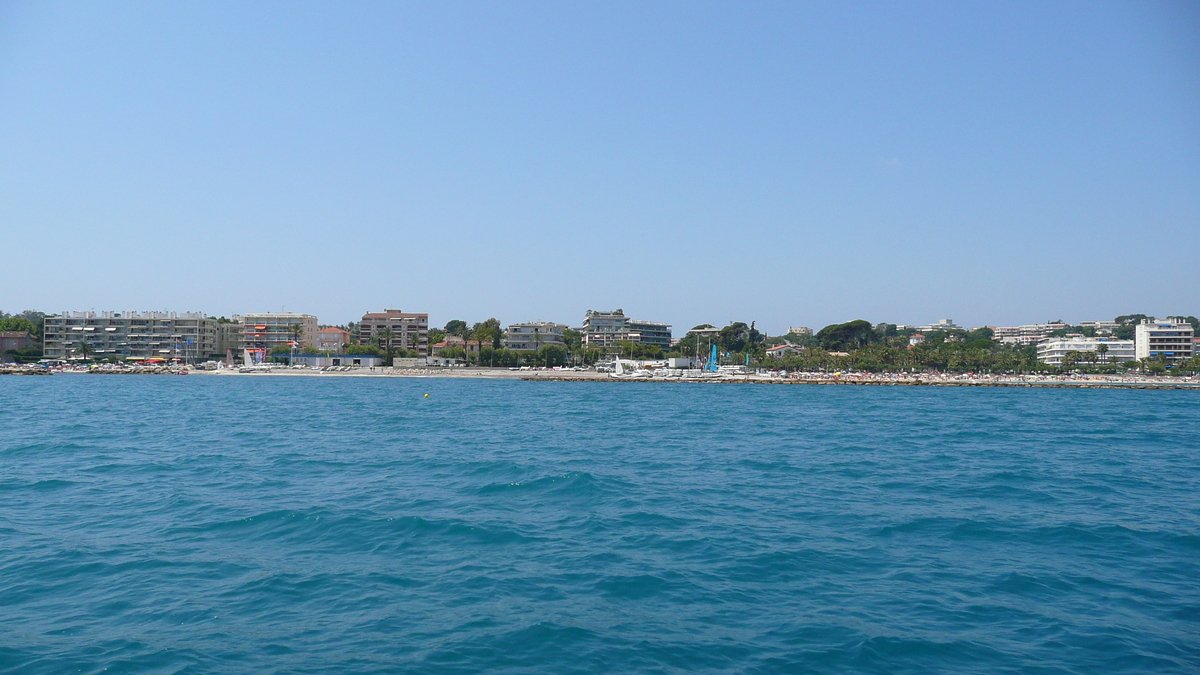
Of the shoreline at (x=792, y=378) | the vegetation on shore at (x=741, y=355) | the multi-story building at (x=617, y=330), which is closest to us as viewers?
the shoreline at (x=792, y=378)

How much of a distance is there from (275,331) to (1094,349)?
139 meters

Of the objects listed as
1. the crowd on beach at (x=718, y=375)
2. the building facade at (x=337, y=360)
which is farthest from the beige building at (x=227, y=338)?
the building facade at (x=337, y=360)

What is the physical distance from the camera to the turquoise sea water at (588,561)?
25.4ft

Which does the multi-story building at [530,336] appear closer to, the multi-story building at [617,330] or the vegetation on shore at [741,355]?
the vegetation on shore at [741,355]

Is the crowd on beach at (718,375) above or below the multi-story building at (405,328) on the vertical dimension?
below

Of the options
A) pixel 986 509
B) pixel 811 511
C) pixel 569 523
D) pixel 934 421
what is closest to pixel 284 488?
pixel 569 523

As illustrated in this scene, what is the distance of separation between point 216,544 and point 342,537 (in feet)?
5.86

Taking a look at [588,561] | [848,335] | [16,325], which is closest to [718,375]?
[848,335]

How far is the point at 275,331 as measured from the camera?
433ft

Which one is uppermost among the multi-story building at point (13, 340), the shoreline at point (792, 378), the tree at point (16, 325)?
the tree at point (16, 325)

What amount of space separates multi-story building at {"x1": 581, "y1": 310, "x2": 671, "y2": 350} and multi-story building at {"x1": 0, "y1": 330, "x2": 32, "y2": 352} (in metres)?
93.1

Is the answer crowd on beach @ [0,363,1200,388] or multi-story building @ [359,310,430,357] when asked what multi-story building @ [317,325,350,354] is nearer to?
multi-story building @ [359,310,430,357]

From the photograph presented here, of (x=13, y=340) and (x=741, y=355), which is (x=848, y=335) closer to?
(x=741, y=355)

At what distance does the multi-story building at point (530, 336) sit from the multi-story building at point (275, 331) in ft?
110
